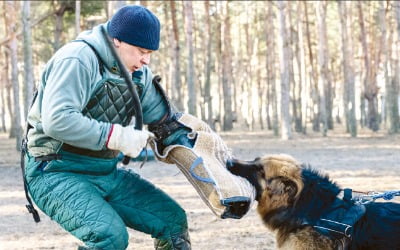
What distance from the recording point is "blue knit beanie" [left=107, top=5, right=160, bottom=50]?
4.16 meters

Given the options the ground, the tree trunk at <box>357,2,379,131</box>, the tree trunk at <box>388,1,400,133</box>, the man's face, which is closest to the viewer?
the man's face

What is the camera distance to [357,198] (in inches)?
187

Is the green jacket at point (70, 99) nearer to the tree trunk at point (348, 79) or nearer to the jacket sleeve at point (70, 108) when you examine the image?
the jacket sleeve at point (70, 108)

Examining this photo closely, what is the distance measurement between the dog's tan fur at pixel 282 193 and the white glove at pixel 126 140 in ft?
3.73

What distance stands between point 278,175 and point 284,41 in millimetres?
21108

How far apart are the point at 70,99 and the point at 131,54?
0.59 m

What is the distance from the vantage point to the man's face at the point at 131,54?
13.9 feet

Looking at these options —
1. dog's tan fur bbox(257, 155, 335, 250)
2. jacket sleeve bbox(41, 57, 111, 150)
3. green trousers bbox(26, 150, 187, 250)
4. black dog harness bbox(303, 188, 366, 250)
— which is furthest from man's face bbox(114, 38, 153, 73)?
black dog harness bbox(303, 188, 366, 250)

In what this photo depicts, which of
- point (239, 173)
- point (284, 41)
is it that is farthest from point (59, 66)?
point (284, 41)

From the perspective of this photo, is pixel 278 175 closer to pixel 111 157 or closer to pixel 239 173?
→ pixel 239 173

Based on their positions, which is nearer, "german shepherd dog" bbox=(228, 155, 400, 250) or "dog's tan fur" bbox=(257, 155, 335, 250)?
"german shepherd dog" bbox=(228, 155, 400, 250)

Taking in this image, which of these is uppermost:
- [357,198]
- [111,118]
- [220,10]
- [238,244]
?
[220,10]

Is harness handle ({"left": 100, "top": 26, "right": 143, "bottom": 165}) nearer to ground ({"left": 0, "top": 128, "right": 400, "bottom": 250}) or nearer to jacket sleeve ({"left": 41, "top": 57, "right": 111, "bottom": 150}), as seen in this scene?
jacket sleeve ({"left": 41, "top": 57, "right": 111, "bottom": 150})

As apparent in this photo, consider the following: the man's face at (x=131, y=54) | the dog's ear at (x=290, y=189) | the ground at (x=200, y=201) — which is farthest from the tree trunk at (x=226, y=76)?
the man's face at (x=131, y=54)
